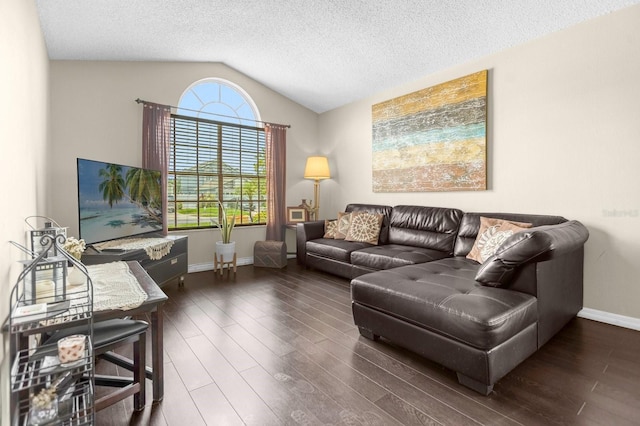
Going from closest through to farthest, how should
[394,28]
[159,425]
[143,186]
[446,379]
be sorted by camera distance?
1. [159,425]
2. [446,379]
3. [394,28]
4. [143,186]

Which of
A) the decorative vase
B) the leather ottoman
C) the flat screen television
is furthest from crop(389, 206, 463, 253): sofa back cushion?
the decorative vase

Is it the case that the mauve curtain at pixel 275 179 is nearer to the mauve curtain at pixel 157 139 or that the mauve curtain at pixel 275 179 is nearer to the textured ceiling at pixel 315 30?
the textured ceiling at pixel 315 30

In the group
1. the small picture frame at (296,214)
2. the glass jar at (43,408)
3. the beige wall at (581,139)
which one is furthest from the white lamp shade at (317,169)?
the glass jar at (43,408)

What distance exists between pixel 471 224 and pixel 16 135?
11.8 feet

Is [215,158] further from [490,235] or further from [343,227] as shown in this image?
[490,235]

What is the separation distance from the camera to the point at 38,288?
53.4 inches

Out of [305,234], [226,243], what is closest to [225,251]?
[226,243]

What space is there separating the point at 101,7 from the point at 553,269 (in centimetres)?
407

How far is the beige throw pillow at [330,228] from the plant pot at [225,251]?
1288 millimetres

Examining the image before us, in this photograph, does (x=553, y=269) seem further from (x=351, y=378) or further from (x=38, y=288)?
(x=38, y=288)

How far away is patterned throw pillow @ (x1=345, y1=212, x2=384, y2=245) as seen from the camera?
13.6 feet

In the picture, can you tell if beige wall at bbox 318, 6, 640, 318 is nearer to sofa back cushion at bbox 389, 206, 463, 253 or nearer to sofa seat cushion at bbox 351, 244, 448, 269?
sofa back cushion at bbox 389, 206, 463, 253

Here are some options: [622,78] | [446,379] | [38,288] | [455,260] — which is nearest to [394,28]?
[622,78]

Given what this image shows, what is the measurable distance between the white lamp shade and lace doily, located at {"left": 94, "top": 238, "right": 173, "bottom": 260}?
7.80 feet
